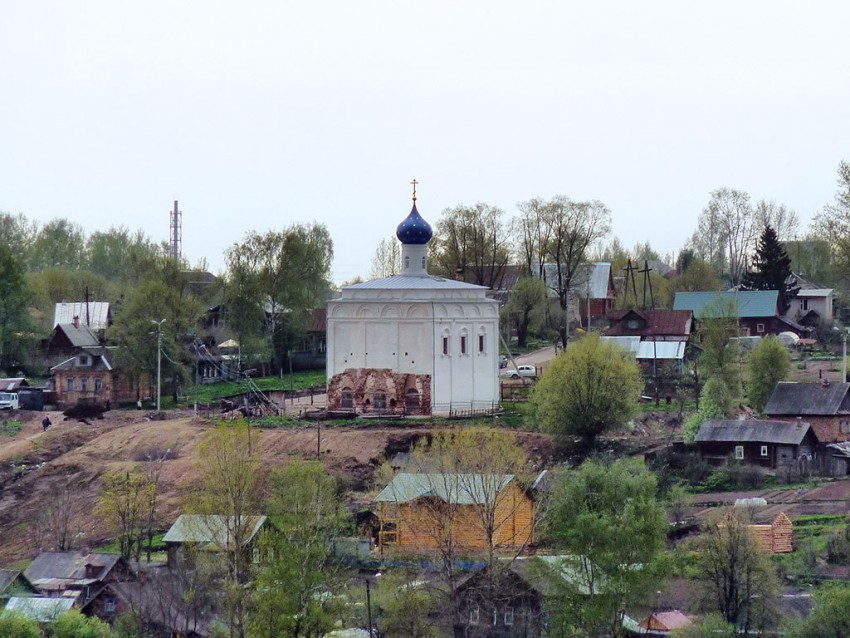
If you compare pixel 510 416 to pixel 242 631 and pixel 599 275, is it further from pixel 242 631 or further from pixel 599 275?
pixel 599 275

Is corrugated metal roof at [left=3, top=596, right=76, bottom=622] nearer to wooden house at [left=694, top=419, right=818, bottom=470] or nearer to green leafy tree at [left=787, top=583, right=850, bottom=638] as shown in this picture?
green leafy tree at [left=787, top=583, right=850, bottom=638]

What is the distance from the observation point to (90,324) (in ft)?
189

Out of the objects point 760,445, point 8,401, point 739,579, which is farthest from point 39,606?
point 8,401

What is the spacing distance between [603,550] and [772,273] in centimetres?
3780

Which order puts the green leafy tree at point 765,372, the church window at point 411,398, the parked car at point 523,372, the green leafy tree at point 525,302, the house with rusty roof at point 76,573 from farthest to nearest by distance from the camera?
the green leafy tree at point 525,302, the parked car at point 523,372, the church window at point 411,398, the green leafy tree at point 765,372, the house with rusty roof at point 76,573

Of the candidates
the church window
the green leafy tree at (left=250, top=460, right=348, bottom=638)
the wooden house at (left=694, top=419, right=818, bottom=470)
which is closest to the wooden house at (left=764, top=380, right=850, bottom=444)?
the wooden house at (left=694, top=419, right=818, bottom=470)

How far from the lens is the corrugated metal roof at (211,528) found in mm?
27172

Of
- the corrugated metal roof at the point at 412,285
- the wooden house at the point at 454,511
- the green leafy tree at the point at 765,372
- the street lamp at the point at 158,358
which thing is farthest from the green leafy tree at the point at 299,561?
the street lamp at the point at 158,358

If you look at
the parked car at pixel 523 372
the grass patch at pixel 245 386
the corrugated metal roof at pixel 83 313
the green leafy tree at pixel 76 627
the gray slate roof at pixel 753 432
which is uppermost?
the corrugated metal roof at pixel 83 313

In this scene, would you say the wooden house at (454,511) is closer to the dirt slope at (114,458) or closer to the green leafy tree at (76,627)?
the dirt slope at (114,458)

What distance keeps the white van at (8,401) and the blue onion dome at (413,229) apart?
12.0m

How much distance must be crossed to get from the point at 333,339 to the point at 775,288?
81.6 feet

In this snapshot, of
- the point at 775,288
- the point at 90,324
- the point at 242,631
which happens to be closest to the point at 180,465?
the point at 242,631

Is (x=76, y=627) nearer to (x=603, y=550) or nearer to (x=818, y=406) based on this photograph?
(x=603, y=550)
